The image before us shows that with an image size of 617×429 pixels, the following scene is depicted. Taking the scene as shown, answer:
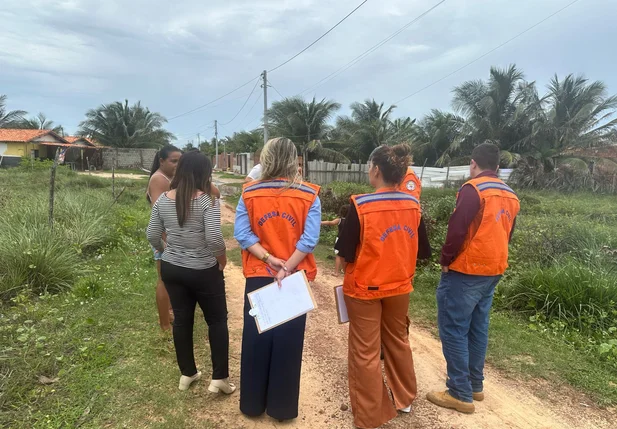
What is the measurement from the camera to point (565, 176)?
2031 centimetres

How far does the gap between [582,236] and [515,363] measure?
3266mm

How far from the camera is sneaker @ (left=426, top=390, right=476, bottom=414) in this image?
2791 millimetres

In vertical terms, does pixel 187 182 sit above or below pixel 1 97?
below

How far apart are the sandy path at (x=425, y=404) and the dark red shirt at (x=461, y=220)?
1.13 metres

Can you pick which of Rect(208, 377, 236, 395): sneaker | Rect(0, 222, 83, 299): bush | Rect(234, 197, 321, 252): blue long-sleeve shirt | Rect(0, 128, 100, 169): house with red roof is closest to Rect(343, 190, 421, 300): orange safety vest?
Rect(234, 197, 321, 252): blue long-sleeve shirt

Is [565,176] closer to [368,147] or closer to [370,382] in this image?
[368,147]

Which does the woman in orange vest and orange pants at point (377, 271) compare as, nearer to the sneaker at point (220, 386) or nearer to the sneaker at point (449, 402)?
the sneaker at point (449, 402)

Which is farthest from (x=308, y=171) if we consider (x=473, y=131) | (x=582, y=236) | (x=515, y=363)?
(x=515, y=363)

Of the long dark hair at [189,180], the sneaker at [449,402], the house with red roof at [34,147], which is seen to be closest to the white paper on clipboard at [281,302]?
the long dark hair at [189,180]

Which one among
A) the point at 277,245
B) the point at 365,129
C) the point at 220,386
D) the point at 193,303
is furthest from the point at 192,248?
the point at 365,129

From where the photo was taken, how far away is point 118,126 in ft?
126

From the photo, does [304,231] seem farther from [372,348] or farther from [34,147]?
[34,147]

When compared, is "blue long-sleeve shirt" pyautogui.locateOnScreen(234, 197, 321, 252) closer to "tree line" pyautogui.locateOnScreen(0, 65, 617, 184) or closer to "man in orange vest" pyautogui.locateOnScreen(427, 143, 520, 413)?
"man in orange vest" pyautogui.locateOnScreen(427, 143, 520, 413)

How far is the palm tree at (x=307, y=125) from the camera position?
25375 mm
